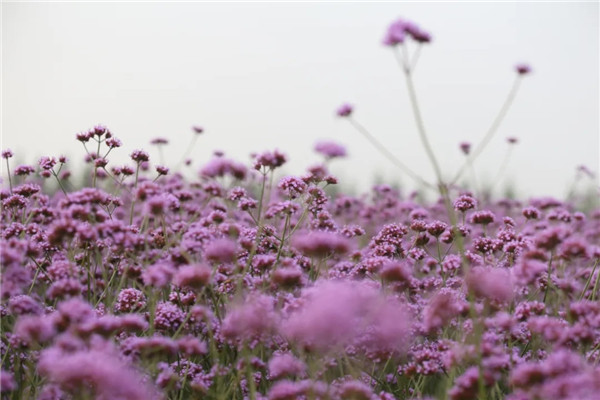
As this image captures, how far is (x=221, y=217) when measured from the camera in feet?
12.4

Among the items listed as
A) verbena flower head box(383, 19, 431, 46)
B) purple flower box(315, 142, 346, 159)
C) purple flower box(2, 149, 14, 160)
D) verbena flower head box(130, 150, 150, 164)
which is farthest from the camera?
purple flower box(2, 149, 14, 160)

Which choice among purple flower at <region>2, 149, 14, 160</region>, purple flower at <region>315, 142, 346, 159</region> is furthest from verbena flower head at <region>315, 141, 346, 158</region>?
purple flower at <region>2, 149, 14, 160</region>

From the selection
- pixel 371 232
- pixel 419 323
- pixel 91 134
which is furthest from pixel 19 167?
pixel 371 232

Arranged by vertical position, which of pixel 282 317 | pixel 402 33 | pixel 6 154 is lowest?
pixel 282 317

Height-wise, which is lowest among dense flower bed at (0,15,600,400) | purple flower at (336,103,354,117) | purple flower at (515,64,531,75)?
dense flower bed at (0,15,600,400)

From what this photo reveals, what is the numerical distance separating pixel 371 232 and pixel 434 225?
3.89 metres

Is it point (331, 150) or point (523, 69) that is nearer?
point (331, 150)

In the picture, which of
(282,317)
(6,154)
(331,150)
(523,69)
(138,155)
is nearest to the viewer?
(282,317)

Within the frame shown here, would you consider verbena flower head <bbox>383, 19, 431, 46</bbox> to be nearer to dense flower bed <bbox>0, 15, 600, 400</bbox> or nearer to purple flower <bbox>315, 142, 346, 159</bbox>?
dense flower bed <bbox>0, 15, 600, 400</bbox>

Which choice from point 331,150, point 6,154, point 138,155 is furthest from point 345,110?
point 6,154

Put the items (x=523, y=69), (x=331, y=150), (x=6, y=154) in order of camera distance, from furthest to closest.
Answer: (x=6, y=154), (x=523, y=69), (x=331, y=150)

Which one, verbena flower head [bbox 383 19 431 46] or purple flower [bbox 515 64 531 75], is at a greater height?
verbena flower head [bbox 383 19 431 46]

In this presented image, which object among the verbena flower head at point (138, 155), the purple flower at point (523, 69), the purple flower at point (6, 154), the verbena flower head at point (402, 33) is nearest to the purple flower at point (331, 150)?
the verbena flower head at point (402, 33)

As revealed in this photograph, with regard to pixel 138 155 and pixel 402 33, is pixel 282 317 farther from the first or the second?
pixel 138 155
